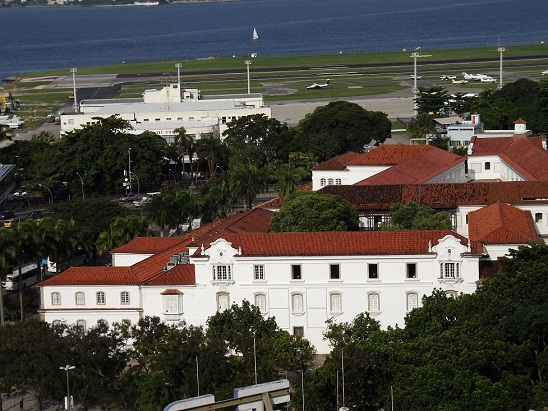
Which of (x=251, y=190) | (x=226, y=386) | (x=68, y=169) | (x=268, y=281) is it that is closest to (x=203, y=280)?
(x=268, y=281)

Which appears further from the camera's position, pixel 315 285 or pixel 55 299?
pixel 55 299

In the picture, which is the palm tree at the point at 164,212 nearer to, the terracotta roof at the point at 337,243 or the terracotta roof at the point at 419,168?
the terracotta roof at the point at 419,168

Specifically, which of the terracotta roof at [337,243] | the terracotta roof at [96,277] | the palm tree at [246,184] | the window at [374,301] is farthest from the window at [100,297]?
the palm tree at [246,184]

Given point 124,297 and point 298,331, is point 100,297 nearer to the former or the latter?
point 124,297

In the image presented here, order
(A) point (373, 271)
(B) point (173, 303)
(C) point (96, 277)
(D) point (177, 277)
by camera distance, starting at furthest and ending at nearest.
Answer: (C) point (96, 277)
(D) point (177, 277)
(B) point (173, 303)
(A) point (373, 271)

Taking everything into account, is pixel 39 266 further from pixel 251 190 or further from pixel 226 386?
pixel 226 386

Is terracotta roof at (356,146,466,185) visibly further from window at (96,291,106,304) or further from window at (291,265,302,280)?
window at (96,291,106,304)

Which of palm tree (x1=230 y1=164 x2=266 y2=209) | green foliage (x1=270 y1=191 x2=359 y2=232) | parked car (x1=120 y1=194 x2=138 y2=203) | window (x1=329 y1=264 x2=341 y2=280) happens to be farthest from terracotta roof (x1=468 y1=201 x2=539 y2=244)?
parked car (x1=120 y1=194 x2=138 y2=203)

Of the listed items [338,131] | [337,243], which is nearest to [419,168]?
[337,243]
